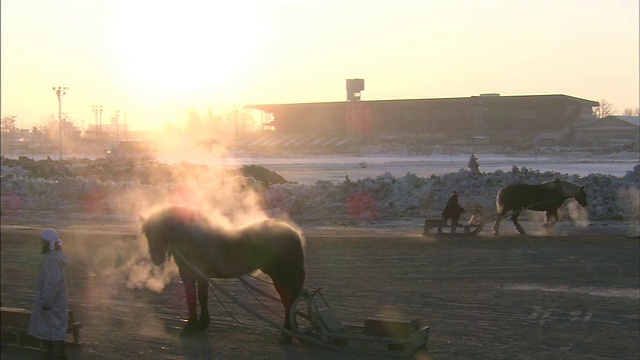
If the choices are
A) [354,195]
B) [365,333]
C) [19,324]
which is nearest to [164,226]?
[19,324]

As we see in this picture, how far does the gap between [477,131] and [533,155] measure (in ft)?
35.6

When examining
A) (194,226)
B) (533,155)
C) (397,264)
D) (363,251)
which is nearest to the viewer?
(194,226)

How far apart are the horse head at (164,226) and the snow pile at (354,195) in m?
18.3

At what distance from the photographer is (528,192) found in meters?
24.7

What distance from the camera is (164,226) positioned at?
11.6 m

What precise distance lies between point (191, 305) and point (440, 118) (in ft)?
237

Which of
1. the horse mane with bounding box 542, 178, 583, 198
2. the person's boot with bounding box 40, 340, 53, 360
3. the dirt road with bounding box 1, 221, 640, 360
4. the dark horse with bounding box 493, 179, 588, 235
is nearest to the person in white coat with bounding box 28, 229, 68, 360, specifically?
the person's boot with bounding box 40, 340, 53, 360

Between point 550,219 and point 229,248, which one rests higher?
point 229,248

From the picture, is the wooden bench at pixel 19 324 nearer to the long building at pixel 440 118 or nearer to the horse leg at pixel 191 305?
the horse leg at pixel 191 305

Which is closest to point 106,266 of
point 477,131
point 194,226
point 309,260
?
point 309,260

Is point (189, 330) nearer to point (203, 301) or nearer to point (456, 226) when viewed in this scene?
point (203, 301)

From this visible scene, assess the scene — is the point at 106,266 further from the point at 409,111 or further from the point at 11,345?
the point at 409,111

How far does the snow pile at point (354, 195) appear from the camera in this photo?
30.5 m

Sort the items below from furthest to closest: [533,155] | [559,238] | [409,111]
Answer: [409,111]
[533,155]
[559,238]
